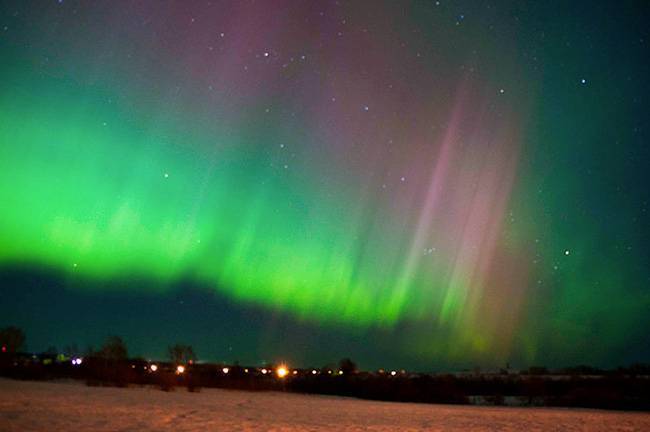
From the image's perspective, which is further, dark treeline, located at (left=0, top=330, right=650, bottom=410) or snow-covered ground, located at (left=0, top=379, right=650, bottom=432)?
dark treeline, located at (left=0, top=330, right=650, bottom=410)

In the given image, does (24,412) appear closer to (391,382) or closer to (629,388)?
(391,382)

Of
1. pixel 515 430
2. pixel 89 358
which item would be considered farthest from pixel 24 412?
pixel 89 358

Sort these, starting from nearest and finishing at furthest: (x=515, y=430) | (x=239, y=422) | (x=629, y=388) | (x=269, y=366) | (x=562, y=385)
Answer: (x=239, y=422) → (x=515, y=430) → (x=629, y=388) → (x=562, y=385) → (x=269, y=366)

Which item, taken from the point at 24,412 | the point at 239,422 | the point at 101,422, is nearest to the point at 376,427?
the point at 239,422

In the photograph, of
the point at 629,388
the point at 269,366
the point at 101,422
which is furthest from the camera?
the point at 269,366

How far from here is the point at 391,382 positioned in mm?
46469

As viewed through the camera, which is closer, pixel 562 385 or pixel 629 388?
pixel 629 388

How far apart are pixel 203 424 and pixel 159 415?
2.35 m

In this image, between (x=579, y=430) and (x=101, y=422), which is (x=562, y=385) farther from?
(x=101, y=422)

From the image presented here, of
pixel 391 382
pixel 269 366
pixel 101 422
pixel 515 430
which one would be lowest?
pixel 269 366

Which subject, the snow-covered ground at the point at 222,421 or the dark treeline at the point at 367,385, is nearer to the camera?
the snow-covered ground at the point at 222,421

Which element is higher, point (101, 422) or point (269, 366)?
point (101, 422)

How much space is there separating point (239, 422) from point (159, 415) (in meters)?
2.40

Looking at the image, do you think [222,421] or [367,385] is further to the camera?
[367,385]
